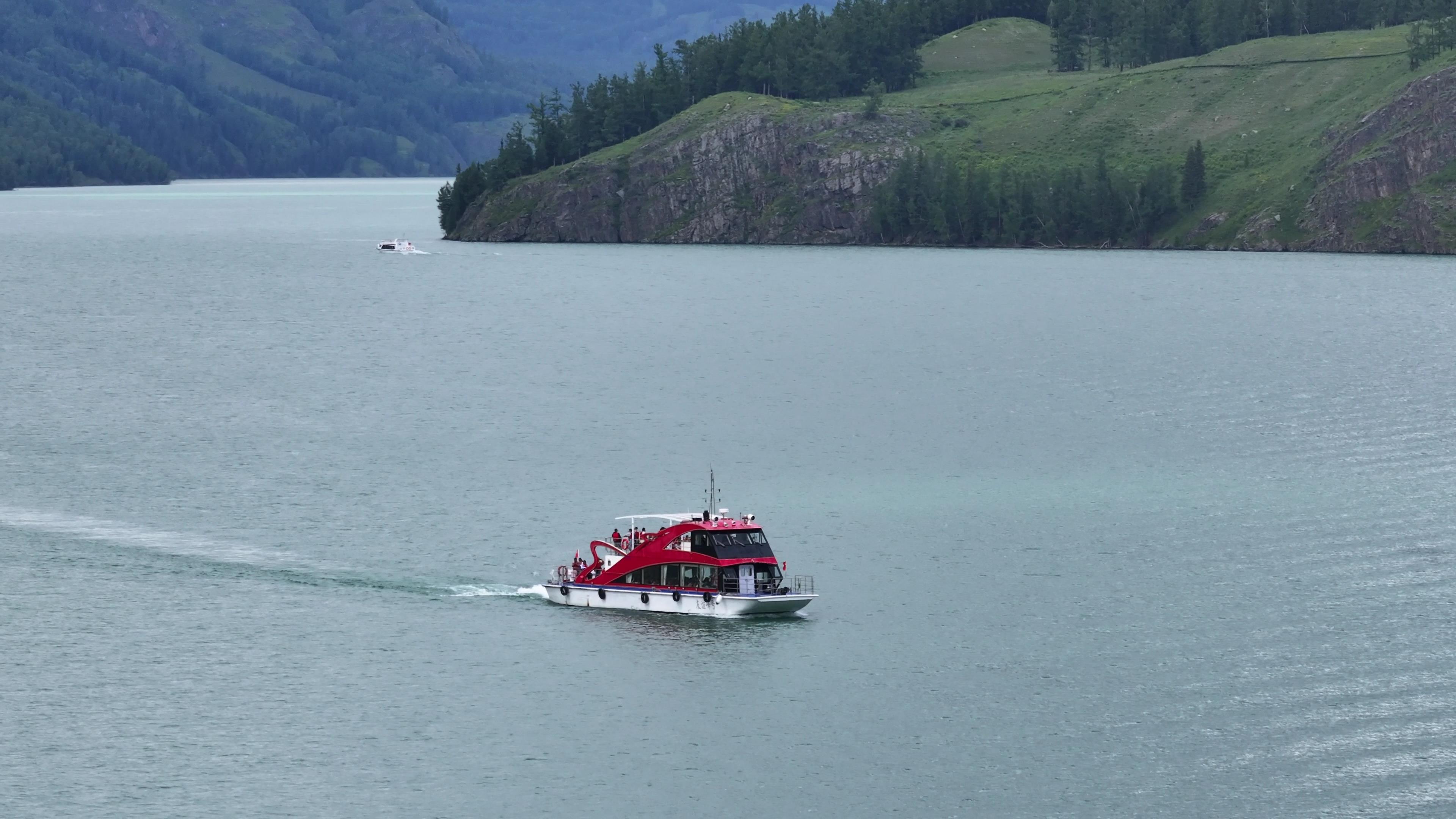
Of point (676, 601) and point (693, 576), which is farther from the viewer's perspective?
point (693, 576)

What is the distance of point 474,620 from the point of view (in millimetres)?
89125

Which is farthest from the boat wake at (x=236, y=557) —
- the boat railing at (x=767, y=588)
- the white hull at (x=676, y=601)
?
the boat railing at (x=767, y=588)

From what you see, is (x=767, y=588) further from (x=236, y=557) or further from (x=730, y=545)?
(x=236, y=557)

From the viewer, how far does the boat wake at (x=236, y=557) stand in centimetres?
9450

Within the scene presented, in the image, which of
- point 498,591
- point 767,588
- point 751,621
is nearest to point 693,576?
point 767,588

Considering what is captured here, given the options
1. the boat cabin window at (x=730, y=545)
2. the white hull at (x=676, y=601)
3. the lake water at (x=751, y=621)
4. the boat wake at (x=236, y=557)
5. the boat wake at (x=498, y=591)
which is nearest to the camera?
the lake water at (x=751, y=621)

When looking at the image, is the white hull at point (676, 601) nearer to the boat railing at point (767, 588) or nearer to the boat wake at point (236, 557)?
the boat railing at point (767, 588)

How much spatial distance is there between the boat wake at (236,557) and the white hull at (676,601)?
1.74m

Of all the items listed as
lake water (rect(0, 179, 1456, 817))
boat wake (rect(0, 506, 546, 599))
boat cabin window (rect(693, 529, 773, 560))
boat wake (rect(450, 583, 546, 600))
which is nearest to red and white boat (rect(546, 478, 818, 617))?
boat cabin window (rect(693, 529, 773, 560))

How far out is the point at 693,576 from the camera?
92.1 metres

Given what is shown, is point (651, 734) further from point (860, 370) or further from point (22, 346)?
point (22, 346)

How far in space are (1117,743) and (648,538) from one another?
3011 centimetres

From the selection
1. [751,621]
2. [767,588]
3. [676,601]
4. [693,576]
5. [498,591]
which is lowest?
[751,621]

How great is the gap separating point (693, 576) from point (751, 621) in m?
3.86
